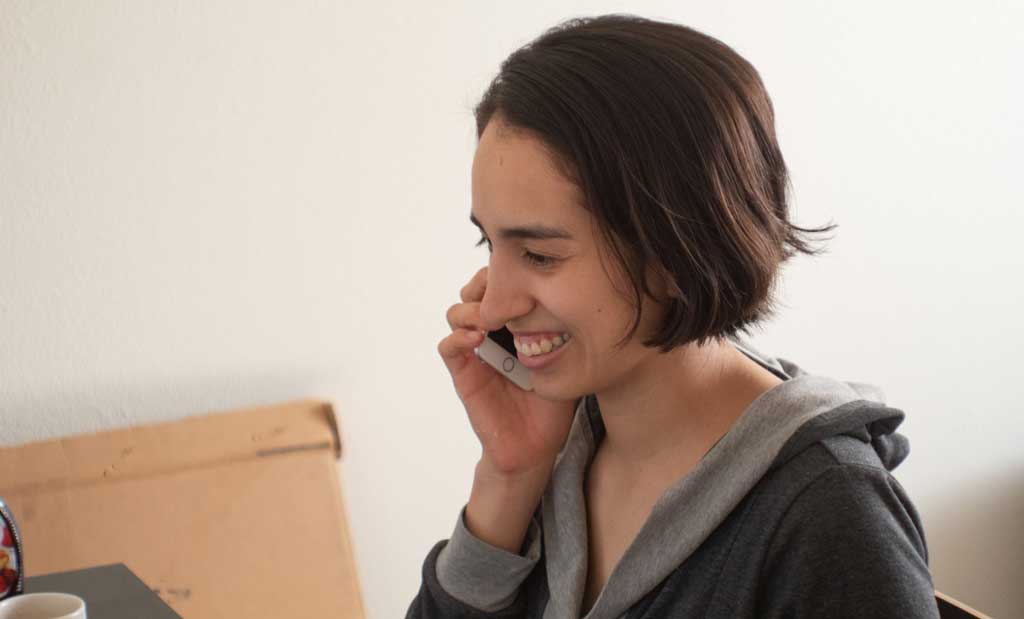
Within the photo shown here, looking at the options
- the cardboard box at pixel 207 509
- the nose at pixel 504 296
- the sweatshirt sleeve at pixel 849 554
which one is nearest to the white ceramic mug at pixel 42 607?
the nose at pixel 504 296

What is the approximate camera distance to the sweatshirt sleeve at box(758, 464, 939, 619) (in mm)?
876

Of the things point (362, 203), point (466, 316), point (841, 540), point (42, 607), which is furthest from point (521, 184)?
point (362, 203)

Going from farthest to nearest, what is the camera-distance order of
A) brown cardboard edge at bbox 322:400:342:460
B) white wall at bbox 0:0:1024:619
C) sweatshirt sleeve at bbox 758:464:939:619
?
1. brown cardboard edge at bbox 322:400:342:460
2. white wall at bbox 0:0:1024:619
3. sweatshirt sleeve at bbox 758:464:939:619

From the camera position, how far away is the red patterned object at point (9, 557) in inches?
38.4

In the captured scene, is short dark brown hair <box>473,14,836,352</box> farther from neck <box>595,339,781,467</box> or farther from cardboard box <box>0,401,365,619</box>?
cardboard box <box>0,401,365,619</box>

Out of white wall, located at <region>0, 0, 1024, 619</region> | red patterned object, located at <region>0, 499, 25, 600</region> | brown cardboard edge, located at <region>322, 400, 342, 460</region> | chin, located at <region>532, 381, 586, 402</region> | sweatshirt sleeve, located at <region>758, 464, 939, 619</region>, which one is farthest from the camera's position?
brown cardboard edge, located at <region>322, 400, 342, 460</region>

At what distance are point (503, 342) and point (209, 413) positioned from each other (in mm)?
732

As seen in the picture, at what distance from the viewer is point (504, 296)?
41.2 inches

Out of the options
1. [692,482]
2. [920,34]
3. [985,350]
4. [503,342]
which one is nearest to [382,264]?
[503,342]

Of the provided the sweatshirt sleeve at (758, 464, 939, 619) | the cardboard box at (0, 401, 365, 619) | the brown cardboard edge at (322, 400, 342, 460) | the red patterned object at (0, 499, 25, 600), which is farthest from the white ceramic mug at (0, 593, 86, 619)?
the brown cardboard edge at (322, 400, 342, 460)

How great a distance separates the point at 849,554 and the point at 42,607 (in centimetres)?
61

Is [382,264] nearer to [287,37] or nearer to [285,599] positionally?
[287,37]

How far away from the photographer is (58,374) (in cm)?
171

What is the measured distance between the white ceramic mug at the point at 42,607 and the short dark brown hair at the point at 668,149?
1.65 feet
